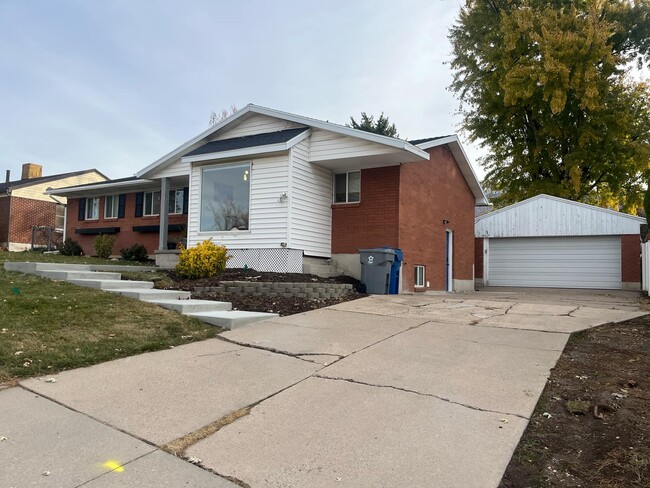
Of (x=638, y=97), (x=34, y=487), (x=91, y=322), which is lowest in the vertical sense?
(x=34, y=487)

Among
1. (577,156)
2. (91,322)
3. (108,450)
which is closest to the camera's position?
(108,450)

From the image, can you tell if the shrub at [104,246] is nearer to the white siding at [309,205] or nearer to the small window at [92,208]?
the small window at [92,208]

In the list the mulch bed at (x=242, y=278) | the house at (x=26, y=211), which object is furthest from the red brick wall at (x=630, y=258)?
the house at (x=26, y=211)

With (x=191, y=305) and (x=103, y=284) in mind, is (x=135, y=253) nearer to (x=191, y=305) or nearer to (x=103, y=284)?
(x=103, y=284)

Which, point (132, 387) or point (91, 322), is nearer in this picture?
point (132, 387)

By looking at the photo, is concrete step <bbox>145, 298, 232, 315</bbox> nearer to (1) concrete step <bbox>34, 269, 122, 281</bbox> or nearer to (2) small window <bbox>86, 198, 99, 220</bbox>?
(1) concrete step <bbox>34, 269, 122, 281</bbox>

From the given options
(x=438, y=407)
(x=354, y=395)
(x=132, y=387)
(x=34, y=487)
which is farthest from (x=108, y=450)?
(x=438, y=407)

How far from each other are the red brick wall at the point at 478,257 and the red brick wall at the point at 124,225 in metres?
12.9

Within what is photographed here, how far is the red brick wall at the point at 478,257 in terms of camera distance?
71.4 ft

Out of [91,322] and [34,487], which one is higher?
[91,322]

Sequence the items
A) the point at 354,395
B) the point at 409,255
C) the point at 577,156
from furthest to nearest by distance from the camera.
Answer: the point at 577,156 → the point at 409,255 → the point at 354,395

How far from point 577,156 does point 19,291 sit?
2341 cm

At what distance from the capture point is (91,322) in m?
6.49

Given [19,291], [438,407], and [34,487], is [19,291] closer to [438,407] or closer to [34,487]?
[34,487]
